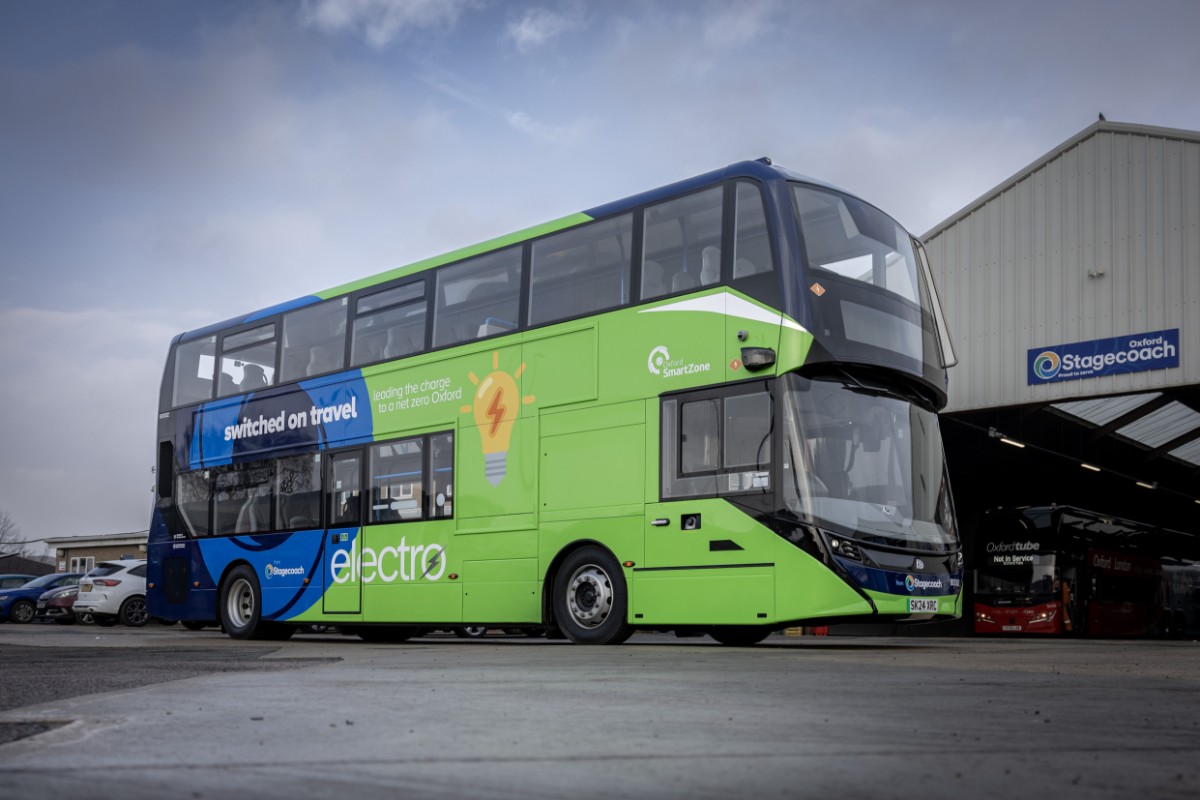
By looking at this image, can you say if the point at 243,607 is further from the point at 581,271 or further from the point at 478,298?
the point at 581,271

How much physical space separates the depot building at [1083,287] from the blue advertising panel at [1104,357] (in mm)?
18

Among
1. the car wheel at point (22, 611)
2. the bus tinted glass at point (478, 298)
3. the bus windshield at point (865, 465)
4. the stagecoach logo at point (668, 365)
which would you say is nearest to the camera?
the bus windshield at point (865, 465)

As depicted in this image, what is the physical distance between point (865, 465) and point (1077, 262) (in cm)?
1070

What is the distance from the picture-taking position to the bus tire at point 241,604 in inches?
650

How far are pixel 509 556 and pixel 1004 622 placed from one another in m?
17.1

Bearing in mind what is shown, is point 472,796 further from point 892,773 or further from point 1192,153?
point 1192,153

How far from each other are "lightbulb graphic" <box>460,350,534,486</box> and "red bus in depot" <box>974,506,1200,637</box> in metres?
16.4

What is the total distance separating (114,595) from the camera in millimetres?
26234

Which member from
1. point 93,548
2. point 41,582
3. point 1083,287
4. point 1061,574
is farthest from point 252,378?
point 93,548

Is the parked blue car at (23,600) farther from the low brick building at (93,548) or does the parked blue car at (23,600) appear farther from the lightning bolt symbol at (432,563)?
the low brick building at (93,548)

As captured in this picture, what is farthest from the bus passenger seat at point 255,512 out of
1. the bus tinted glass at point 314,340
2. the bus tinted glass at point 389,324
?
the bus tinted glass at point 389,324

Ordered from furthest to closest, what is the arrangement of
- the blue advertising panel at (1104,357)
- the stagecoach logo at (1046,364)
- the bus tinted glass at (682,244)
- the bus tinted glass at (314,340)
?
1. the stagecoach logo at (1046,364)
2. the blue advertising panel at (1104,357)
3. the bus tinted glass at (314,340)
4. the bus tinted glass at (682,244)

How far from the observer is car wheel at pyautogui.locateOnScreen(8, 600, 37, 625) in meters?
31.4

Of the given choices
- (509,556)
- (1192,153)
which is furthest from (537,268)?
(1192,153)
